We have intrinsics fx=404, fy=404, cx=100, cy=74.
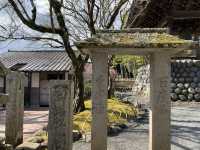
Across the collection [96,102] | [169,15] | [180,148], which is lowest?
[180,148]

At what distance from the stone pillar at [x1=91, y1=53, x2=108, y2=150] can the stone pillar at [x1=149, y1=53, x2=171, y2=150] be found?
3.55 feet

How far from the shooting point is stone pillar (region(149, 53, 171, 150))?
882cm

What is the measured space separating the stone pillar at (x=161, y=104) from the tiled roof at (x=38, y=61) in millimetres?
18823

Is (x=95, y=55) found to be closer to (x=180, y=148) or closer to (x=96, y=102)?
(x=96, y=102)

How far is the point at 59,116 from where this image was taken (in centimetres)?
895

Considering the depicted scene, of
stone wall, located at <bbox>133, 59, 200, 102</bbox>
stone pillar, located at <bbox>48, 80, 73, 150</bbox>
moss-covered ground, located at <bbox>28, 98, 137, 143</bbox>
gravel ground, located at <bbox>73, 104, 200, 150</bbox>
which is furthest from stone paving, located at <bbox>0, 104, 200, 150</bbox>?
stone wall, located at <bbox>133, 59, 200, 102</bbox>

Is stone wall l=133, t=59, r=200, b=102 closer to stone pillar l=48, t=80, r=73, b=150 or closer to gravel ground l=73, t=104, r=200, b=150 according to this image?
gravel ground l=73, t=104, r=200, b=150

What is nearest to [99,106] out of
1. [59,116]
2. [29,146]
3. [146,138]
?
[59,116]

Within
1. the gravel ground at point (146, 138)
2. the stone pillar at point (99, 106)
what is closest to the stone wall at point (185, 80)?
the gravel ground at point (146, 138)

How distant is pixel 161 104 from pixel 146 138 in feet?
15.2

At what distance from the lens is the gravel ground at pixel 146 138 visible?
11.7 metres

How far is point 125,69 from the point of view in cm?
4806

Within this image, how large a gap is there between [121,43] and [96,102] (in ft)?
4.82

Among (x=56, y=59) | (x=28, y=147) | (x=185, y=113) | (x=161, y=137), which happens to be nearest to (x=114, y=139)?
(x=28, y=147)
